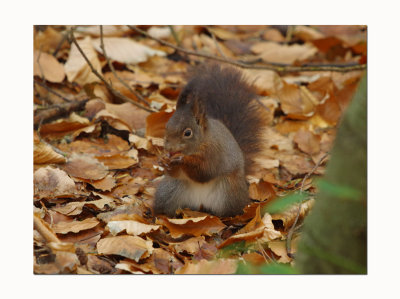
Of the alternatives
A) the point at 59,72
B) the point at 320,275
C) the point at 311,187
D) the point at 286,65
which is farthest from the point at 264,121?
the point at 320,275

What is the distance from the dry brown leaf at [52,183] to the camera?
2.02m

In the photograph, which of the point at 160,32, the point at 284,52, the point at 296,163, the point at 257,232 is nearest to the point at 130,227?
the point at 257,232

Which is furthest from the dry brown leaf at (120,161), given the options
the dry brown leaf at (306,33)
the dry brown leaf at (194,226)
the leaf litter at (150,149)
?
the dry brown leaf at (306,33)

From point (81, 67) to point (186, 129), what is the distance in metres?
1.14

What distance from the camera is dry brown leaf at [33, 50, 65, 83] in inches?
105

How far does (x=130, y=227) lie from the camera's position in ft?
5.88

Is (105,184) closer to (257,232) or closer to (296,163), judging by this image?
(257,232)

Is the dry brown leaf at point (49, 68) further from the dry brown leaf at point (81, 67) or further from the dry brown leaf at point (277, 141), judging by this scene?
the dry brown leaf at point (277, 141)


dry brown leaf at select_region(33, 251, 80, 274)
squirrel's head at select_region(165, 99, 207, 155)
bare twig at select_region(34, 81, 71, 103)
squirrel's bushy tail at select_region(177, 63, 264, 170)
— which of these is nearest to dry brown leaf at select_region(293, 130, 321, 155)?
squirrel's bushy tail at select_region(177, 63, 264, 170)

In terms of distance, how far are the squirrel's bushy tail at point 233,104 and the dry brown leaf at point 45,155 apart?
0.72m

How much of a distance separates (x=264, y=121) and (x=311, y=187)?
0.48m

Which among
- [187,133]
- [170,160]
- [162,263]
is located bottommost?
[162,263]

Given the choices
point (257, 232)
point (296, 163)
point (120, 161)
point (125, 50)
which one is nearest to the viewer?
point (257, 232)

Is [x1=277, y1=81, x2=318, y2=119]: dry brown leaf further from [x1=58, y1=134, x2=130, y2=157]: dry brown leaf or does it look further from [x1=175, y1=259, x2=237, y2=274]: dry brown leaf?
[x1=175, y1=259, x2=237, y2=274]: dry brown leaf
